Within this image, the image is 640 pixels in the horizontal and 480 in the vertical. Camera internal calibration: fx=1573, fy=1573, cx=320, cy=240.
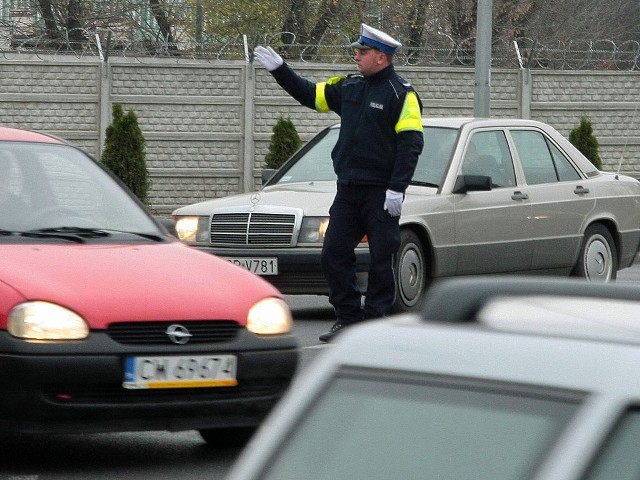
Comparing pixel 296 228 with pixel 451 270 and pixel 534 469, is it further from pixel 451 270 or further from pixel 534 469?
pixel 534 469

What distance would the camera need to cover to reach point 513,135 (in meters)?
12.2

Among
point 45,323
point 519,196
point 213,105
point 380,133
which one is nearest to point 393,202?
point 380,133

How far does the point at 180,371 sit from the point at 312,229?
5136 millimetres

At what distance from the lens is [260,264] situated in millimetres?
10844

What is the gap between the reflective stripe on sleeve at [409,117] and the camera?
9328 mm

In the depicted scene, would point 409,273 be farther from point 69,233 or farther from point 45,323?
point 45,323

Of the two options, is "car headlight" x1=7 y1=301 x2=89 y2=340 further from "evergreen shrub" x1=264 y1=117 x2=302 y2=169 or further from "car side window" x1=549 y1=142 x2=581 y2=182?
"evergreen shrub" x1=264 y1=117 x2=302 y2=169

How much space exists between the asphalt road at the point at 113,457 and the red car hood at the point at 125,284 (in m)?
0.59

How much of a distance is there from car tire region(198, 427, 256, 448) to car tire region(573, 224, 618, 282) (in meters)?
6.41

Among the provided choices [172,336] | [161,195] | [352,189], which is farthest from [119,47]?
[172,336]

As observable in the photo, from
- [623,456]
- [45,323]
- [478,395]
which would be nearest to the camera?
[623,456]

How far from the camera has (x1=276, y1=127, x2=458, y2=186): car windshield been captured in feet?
37.9

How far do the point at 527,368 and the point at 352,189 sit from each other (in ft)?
24.2


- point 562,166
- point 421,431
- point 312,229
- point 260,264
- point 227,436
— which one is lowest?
point 227,436
